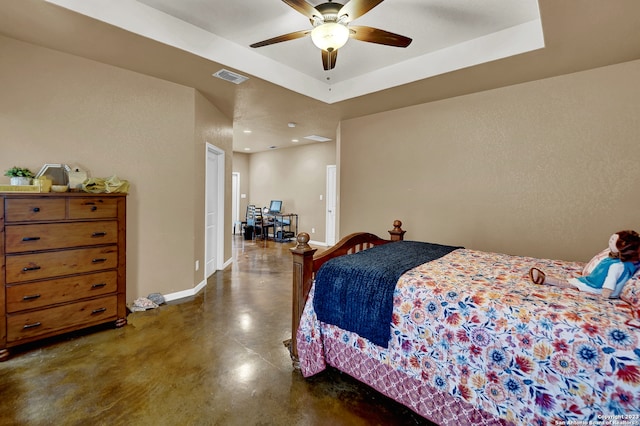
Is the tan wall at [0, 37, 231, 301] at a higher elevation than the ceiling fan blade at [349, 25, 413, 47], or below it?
below

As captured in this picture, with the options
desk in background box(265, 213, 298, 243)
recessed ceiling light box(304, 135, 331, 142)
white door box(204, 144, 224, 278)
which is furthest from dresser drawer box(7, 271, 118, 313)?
desk in background box(265, 213, 298, 243)

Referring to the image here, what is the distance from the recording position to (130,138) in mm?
3256

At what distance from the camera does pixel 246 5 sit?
2418 millimetres

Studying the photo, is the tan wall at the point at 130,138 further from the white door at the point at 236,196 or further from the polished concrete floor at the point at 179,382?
the white door at the point at 236,196

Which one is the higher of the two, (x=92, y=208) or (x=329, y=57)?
(x=329, y=57)

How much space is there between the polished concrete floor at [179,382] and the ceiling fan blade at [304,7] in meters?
2.52

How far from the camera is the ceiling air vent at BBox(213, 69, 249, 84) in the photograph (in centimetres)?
317

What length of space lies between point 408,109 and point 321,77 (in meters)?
1.29

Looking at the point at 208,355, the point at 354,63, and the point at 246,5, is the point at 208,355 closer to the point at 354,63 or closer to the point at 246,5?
the point at 246,5

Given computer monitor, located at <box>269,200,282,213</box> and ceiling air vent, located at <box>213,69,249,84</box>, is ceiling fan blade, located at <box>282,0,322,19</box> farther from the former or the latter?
computer monitor, located at <box>269,200,282,213</box>

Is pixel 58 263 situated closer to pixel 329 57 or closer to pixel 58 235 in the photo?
pixel 58 235

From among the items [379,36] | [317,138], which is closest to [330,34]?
[379,36]

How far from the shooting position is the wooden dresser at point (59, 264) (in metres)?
2.29

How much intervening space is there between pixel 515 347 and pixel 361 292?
31.5 inches
